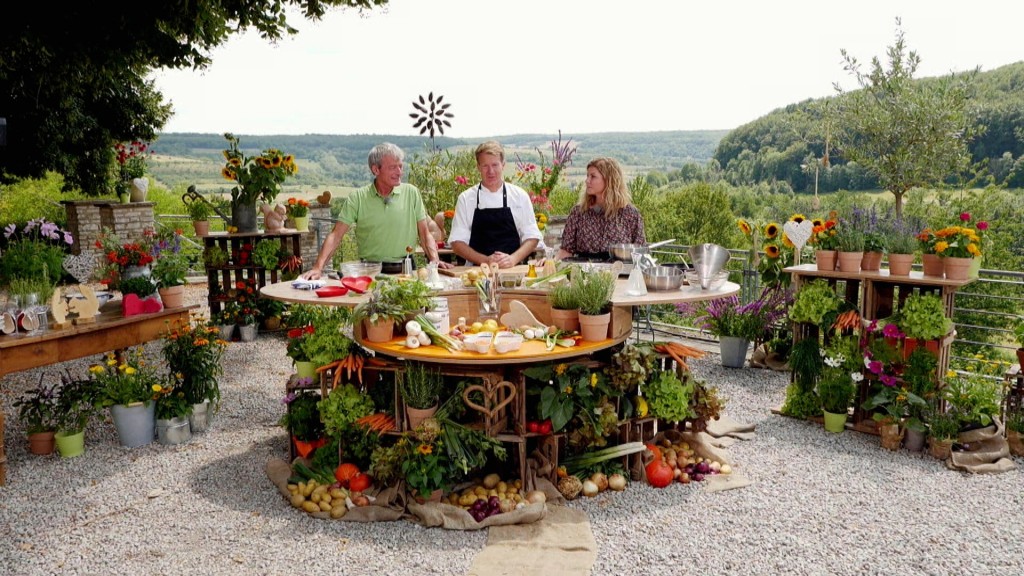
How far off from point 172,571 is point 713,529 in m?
2.54

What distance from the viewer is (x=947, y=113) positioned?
21266 mm

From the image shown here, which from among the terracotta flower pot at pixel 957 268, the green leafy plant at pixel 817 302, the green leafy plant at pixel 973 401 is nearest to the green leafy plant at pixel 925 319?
the terracotta flower pot at pixel 957 268

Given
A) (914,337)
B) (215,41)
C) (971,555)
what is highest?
(215,41)

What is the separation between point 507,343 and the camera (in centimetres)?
385

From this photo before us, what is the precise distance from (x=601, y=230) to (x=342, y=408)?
7.97 ft

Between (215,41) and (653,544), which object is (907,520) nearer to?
(653,544)

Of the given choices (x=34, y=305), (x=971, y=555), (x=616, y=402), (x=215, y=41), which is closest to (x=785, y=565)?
(x=971, y=555)

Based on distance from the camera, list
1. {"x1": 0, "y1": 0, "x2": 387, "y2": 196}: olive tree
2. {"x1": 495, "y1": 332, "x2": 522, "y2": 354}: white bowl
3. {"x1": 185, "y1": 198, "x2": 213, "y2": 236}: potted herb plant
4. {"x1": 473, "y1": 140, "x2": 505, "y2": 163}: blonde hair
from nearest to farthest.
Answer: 1. {"x1": 495, "y1": 332, "x2": 522, "y2": 354}: white bowl
2. {"x1": 473, "y1": 140, "x2": 505, "y2": 163}: blonde hair
3. {"x1": 0, "y1": 0, "x2": 387, "y2": 196}: olive tree
4. {"x1": 185, "y1": 198, "x2": 213, "y2": 236}: potted herb plant

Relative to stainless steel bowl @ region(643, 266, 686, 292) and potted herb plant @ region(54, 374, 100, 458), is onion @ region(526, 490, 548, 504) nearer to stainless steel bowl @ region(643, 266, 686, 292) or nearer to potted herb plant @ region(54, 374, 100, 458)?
stainless steel bowl @ region(643, 266, 686, 292)

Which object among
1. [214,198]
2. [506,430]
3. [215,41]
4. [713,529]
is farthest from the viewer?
[214,198]

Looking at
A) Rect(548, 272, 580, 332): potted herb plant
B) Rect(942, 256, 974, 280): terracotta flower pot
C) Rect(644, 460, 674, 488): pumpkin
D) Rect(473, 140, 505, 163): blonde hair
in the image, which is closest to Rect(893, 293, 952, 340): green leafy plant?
Rect(942, 256, 974, 280): terracotta flower pot

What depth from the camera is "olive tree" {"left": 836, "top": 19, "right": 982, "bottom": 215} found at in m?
21.4

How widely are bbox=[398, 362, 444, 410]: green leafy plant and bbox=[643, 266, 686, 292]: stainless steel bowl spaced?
131 cm

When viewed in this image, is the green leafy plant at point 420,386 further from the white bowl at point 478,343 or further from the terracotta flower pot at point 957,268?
the terracotta flower pot at point 957,268
